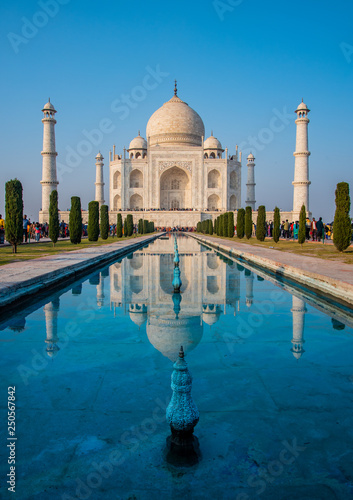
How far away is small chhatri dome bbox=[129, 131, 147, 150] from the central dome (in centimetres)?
92

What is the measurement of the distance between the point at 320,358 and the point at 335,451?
1.01 meters

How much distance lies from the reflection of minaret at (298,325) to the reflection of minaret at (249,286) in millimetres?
422

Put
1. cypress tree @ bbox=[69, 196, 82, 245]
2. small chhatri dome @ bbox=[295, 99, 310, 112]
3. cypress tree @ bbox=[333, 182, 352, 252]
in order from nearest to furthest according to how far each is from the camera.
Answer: cypress tree @ bbox=[333, 182, 352, 252], cypress tree @ bbox=[69, 196, 82, 245], small chhatri dome @ bbox=[295, 99, 310, 112]

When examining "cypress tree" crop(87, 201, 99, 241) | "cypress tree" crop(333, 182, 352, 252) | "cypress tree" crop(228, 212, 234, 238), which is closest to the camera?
"cypress tree" crop(333, 182, 352, 252)

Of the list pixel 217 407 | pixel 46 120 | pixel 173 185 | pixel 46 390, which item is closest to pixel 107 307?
pixel 46 390

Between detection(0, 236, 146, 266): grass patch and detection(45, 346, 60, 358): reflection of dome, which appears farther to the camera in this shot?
detection(0, 236, 146, 266): grass patch

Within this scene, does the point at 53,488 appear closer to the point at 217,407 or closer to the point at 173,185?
the point at 217,407

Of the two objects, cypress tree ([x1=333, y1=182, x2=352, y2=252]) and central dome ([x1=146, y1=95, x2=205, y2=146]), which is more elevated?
central dome ([x1=146, y1=95, x2=205, y2=146])

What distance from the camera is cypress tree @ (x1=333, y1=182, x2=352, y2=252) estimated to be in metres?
9.08

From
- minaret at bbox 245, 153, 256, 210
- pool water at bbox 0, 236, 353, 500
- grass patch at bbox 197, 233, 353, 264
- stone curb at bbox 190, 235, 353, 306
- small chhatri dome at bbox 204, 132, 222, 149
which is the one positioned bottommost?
pool water at bbox 0, 236, 353, 500

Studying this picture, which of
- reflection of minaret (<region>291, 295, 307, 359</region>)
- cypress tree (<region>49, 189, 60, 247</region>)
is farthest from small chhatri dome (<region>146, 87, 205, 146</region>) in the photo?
reflection of minaret (<region>291, 295, 307, 359</region>)

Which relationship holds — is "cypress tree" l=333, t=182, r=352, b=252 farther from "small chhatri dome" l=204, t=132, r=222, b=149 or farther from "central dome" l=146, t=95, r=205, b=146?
"small chhatri dome" l=204, t=132, r=222, b=149

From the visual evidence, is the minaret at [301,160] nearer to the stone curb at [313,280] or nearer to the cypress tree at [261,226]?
the cypress tree at [261,226]

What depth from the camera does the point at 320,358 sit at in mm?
2393
